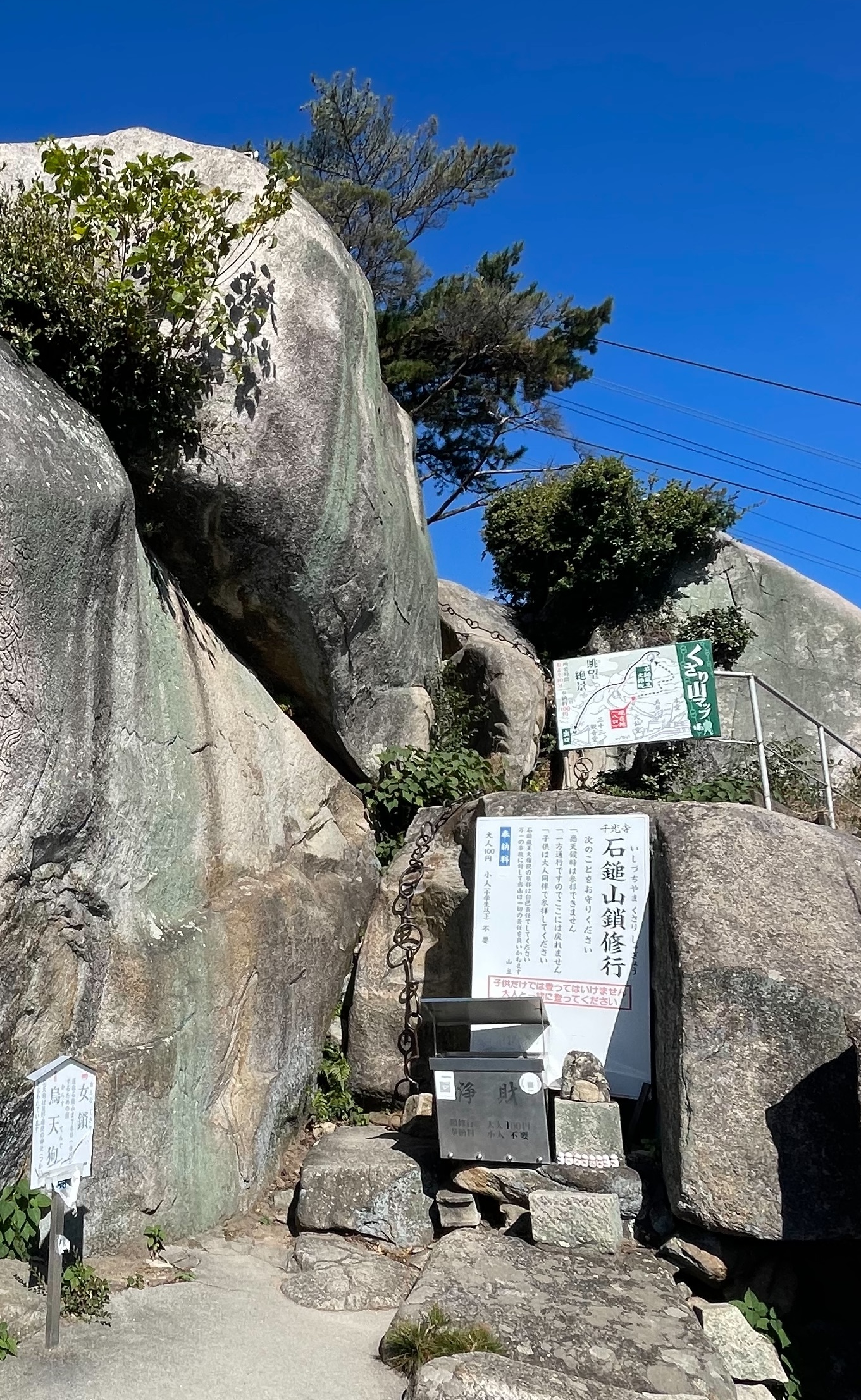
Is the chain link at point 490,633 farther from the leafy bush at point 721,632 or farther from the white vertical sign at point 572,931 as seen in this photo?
the white vertical sign at point 572,931

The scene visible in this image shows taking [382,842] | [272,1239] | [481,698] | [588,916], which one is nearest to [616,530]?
[481,698]

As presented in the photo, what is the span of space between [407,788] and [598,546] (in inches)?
224

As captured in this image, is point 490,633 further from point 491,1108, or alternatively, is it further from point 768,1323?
point 768,1323

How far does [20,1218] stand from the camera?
15.5 feet

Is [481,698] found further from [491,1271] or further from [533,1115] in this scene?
[491,1271]

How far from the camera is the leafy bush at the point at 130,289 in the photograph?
5918mm

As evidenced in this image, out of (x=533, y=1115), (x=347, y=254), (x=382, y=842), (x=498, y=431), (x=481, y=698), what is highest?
(x=498, y=431)

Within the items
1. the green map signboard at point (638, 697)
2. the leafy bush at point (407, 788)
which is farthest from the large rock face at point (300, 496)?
the green map signboard at point (638, 697)

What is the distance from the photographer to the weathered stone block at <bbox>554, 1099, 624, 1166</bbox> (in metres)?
5.87

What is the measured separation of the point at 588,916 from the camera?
22.5ft

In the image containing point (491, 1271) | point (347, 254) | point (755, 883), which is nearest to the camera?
point (491, 1271)

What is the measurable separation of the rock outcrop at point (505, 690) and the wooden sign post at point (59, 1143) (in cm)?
632

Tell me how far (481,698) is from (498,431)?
31.6ft

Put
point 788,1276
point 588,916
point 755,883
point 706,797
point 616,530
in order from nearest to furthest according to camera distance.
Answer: point 788,1276 → point 755,883 → point 588,916 → point 706,797 → point 616,530
